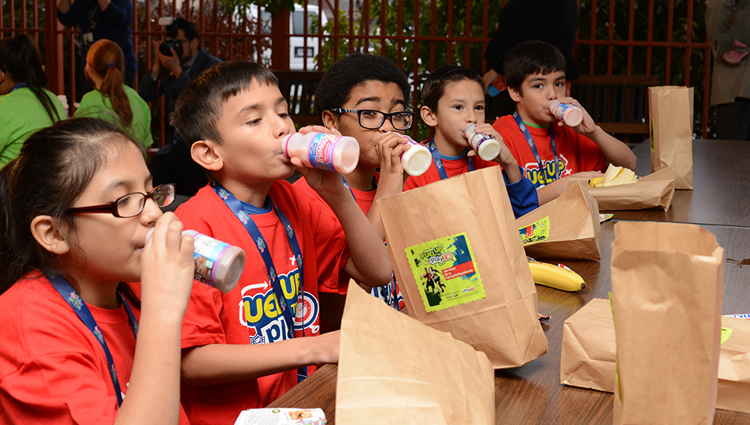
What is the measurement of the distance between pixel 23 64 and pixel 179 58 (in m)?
1.43

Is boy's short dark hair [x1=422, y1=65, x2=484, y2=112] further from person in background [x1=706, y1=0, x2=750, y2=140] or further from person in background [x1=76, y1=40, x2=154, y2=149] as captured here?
person in background [x1=706, y1=0, x2=750, y2=140]

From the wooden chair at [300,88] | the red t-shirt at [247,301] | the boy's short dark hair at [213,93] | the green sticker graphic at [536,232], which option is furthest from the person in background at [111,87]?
the green sticker graphic at [536,232]

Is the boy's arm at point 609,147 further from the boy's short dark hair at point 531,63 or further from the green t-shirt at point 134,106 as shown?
the green t-shirt at point 134,106

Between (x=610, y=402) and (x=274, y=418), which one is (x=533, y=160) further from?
(x=274, y=418)

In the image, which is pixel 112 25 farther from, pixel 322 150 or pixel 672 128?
pixel 322 150

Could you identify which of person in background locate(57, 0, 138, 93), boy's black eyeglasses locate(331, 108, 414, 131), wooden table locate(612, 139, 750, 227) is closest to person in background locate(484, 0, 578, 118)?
wooden table locate(612, 139, 750, 227)

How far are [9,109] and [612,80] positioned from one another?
13.3 ft

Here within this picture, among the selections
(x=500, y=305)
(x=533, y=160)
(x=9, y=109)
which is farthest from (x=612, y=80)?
(x=500, y=305)

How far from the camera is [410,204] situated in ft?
2.87

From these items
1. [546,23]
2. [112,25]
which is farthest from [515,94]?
[112,25]

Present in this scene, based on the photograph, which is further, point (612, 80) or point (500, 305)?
point (612, 80)

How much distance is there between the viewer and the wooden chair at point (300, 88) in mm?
5227

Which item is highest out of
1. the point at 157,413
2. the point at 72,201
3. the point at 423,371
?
the point at 72,201

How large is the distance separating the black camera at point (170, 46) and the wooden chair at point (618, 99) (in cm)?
293
